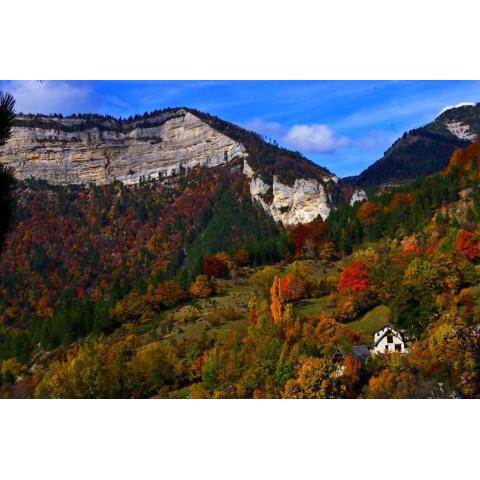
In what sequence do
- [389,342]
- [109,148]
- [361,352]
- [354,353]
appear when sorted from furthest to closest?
[109,148], [389,342], [361,352], [354,353]

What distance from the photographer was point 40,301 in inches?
2351

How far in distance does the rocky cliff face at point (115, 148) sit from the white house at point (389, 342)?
70679 millimetres

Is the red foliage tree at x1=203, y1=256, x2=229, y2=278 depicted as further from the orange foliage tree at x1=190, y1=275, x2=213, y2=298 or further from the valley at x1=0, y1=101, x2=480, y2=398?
the orange foliage tree at x1=190, y1=275, x2=213, y2=298

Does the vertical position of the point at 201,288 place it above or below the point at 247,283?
below

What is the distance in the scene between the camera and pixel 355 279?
2839 cm

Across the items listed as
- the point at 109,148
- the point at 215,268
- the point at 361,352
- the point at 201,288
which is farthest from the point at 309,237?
the point at 109,148

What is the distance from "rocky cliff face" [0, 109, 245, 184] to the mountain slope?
93.6 feet

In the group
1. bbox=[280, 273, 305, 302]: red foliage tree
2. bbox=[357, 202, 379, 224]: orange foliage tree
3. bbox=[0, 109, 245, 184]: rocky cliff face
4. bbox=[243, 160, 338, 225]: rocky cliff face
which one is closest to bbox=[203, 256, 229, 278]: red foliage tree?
bbox=[280, 273, 305, 302]: red foliage tree

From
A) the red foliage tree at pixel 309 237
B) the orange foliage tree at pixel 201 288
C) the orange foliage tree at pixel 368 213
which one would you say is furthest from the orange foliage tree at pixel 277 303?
the orange foliage tree at pixel 368 213

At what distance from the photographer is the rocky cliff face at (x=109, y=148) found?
103 meters

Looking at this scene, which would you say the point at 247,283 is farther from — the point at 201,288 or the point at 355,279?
the point at 355,279

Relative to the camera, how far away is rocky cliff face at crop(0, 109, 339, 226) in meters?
100

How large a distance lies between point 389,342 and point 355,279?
26.3 ft

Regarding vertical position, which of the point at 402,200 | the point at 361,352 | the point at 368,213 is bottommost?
the point at 361,352
